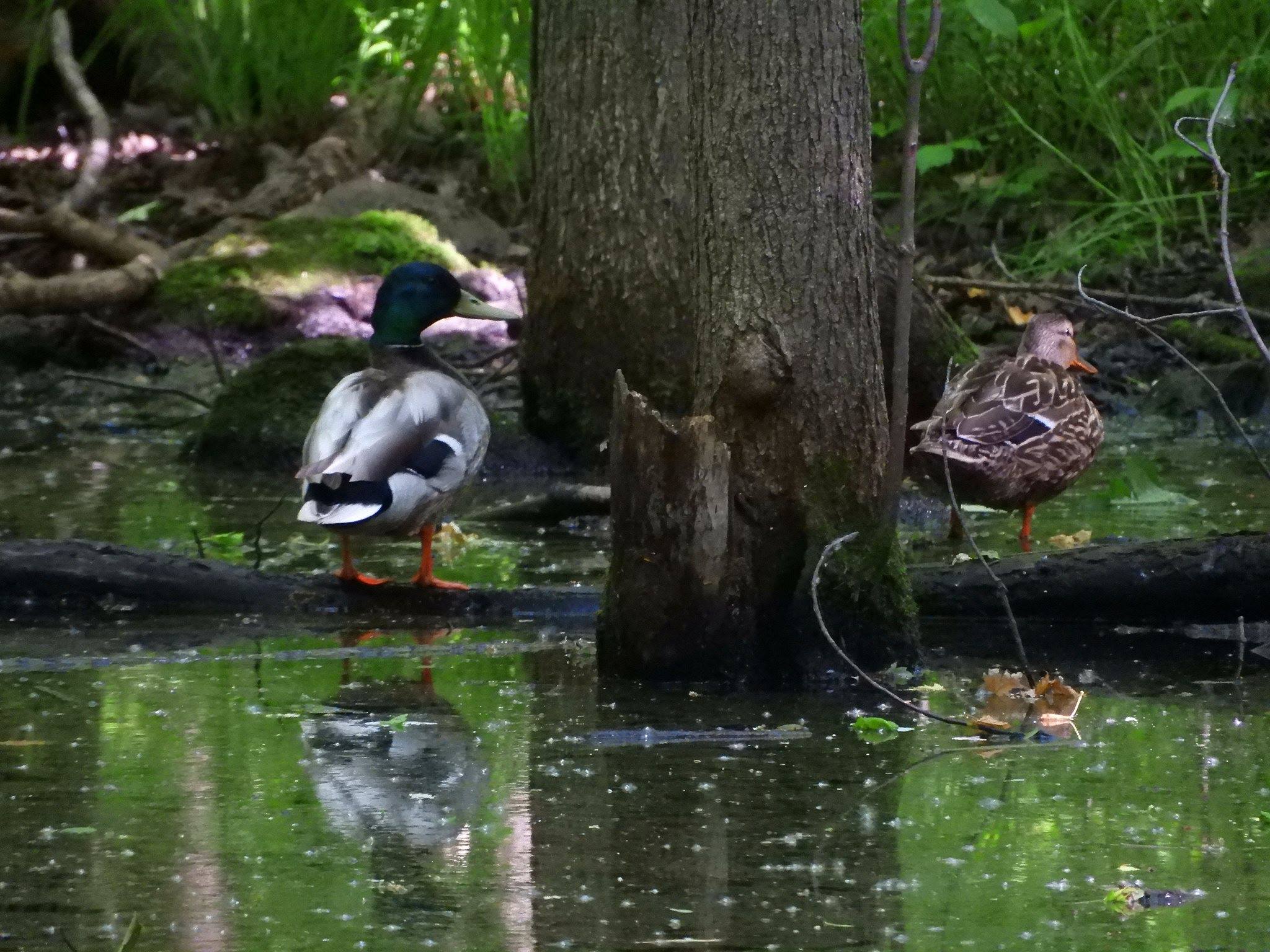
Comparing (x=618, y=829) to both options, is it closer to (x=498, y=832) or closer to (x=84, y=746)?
(x=498, y=832)

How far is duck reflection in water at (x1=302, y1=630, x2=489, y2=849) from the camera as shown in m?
3.68

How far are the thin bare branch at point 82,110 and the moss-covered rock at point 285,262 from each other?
1.42m

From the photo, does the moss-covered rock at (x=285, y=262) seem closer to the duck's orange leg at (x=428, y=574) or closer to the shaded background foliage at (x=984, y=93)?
the shaded background foliage at (x=984, y=93)

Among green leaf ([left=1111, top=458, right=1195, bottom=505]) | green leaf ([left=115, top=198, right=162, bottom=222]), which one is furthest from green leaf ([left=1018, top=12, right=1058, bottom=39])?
green leaf ([left=115, top=198, right=162, bottom=222])

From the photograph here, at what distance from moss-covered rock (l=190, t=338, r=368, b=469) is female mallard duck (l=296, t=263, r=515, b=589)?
2.27 meters

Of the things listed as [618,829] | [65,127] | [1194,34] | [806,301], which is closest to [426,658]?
[806,301]

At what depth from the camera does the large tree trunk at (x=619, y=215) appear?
7.55 m

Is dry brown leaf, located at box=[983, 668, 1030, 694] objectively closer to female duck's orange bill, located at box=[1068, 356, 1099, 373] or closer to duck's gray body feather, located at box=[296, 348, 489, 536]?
duck's gray body feather, located at box=[296, 348, 489, 536]

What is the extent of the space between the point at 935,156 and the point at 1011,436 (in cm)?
482

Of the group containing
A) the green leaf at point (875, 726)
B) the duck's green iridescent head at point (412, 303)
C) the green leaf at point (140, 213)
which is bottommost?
the green leaf at point (875, 726)

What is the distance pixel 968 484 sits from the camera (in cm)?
666

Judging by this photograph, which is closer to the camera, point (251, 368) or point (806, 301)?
point (806, 301)

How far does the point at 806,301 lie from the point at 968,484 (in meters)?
2.18

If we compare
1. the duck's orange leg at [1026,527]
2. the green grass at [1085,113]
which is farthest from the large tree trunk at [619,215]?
the green grass at [1085,113]
